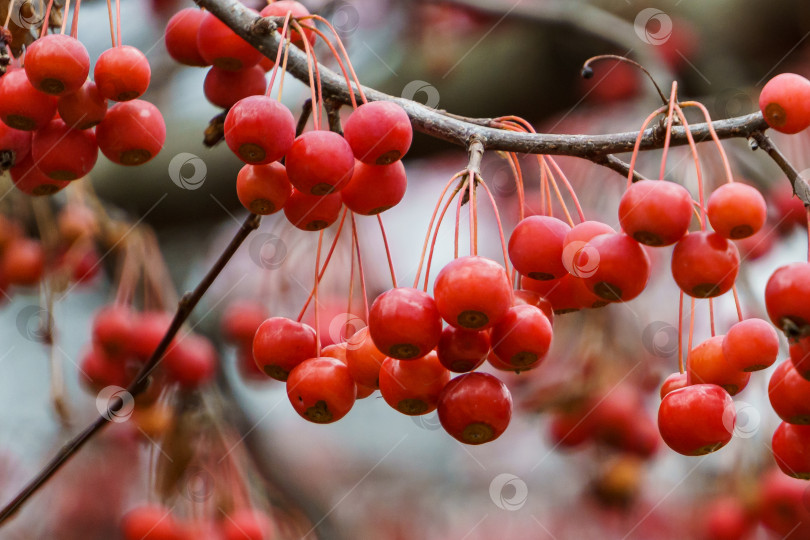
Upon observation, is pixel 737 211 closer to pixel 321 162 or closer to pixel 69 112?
pixel 321 162

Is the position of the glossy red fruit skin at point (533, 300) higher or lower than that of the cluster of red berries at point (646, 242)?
lower

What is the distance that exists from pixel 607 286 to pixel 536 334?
0.43ft

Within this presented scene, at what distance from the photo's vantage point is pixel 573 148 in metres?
1.36

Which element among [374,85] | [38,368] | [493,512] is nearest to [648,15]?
[374,85]

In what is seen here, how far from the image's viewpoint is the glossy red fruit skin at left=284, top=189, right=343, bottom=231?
4.80 feet

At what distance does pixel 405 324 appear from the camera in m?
1.24

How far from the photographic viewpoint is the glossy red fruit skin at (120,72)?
1.48 metres

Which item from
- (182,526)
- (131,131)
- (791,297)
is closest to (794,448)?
(791,297)

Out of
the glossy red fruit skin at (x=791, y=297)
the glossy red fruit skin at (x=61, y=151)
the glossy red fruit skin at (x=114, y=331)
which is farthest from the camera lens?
the glossy red fruit skin at (x=114, y=331)

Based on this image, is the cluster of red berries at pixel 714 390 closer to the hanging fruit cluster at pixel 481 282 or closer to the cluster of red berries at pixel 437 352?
the hanging fruit cluster at pixel 481 282

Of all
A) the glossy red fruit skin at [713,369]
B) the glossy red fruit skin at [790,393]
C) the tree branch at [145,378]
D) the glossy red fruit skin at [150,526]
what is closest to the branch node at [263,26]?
the tree branch at [145,378]

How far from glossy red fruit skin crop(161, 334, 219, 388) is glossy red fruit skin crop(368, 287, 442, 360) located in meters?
1.69

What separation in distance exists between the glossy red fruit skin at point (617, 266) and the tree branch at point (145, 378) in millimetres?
685

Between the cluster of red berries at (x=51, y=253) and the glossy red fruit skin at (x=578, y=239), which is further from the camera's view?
the cluster of red berries at (x=51, y=253)
